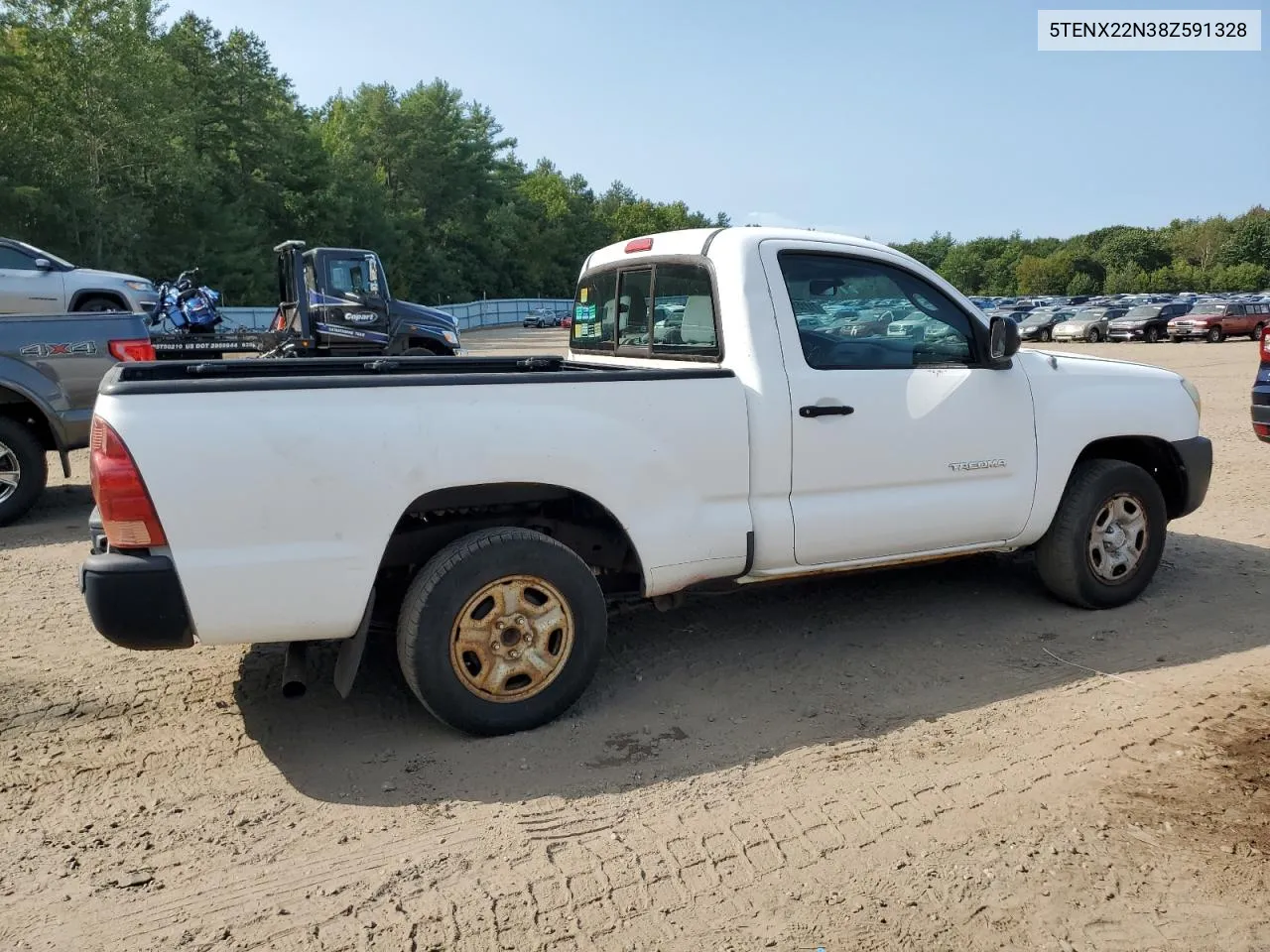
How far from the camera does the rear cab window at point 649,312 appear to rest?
4457mm

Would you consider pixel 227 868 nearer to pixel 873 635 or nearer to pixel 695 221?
pixel 873 635

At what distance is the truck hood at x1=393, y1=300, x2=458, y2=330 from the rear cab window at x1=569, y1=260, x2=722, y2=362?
440 inches

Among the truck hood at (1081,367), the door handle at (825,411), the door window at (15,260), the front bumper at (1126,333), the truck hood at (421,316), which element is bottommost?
the door handle at (825,411)

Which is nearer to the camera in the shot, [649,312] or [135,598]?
[135,598]

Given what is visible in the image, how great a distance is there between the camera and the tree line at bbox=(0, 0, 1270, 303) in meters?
38.9

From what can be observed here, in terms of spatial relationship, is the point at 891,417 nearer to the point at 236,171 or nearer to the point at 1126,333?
the point at 1126,333

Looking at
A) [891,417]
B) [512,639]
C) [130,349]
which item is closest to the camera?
[512,639]

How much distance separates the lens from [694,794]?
11.0 ft

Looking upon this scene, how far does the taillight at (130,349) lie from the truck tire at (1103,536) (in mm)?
6607

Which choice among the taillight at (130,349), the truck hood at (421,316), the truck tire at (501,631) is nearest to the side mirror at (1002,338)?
the truck tire at (501,631)

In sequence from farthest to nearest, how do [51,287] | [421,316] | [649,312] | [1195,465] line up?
[421,316] < [51,287] < [1195,465] < [649,312]

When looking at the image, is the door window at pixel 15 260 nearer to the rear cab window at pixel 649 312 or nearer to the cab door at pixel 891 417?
the rear cab window at pixel 649 312

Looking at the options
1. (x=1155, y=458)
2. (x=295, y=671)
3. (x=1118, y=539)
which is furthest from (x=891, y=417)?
(x=295, y=671)

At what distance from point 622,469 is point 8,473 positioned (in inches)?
230
